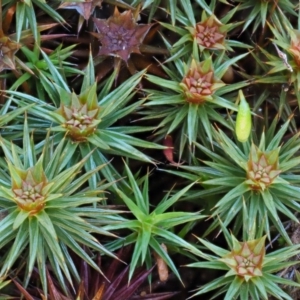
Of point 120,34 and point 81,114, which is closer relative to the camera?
point 81,114

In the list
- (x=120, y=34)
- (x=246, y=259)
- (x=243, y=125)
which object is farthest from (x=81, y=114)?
(x=246, y=259)

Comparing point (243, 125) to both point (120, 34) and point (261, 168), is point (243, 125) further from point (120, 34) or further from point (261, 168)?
point (120, 34)

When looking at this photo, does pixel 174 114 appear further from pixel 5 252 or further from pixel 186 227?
pixel 5 252

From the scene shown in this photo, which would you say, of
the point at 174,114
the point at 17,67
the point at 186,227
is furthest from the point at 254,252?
the point at 17,67

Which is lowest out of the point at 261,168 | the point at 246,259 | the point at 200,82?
the point at 246,259

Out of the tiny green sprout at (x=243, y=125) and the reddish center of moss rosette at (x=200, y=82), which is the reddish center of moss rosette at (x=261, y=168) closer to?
the tiny green sprout at (x=243, y=125)

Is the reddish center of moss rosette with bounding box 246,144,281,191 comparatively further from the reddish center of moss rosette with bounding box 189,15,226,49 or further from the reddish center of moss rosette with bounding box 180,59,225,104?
the reddish center of moss rosette with bounding box 189,15,226,49
